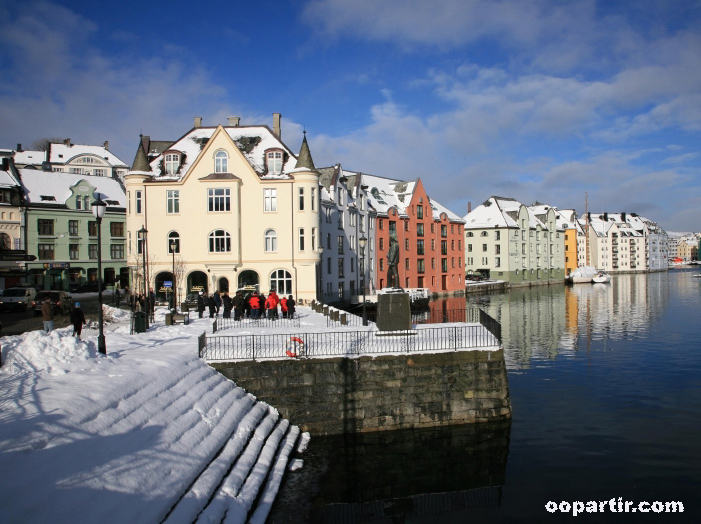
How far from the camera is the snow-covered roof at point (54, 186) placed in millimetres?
58812

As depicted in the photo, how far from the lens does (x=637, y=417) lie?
809 inches

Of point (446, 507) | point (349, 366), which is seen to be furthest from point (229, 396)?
point (446, 507)

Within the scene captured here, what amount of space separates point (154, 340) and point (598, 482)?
16.6 meters

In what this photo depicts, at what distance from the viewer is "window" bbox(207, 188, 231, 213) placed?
4256 cm

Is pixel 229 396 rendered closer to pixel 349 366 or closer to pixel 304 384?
pixel 304 384

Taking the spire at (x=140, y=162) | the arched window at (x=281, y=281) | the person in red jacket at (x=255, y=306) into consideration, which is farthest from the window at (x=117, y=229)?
the person in red jacket at (x=255, y=306)

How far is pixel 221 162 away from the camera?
4300 cm

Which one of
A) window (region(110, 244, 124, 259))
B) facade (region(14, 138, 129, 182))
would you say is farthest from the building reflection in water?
facade (region(14, 138, 129, 182))

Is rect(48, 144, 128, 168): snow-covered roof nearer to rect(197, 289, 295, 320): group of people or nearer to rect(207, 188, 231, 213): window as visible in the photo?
rect(207, 188, 231, 213): window

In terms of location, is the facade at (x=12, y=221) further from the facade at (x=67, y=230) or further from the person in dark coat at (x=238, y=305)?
the person in dark coat at (x=238, y=305)

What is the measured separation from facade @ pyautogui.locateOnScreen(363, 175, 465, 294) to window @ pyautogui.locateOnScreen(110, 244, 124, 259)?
30515 mm

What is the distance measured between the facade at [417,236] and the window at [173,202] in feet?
94.7

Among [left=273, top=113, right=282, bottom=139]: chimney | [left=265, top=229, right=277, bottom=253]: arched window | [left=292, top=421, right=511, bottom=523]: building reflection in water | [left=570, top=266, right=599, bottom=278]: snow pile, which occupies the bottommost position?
[left=292, top=421, right=511, bottom=523]: building reflection in water

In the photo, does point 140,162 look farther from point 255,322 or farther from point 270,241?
point 255,322
